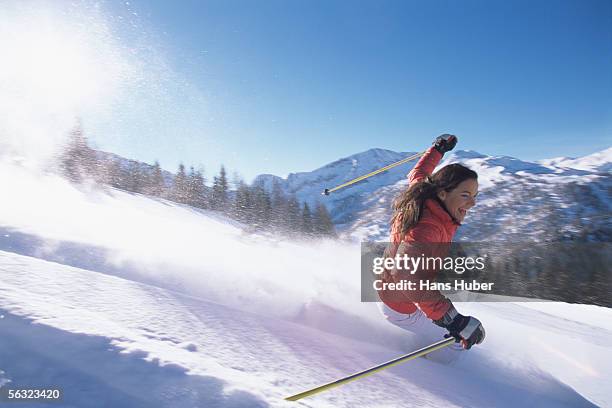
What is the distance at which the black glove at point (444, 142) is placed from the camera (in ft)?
14.9

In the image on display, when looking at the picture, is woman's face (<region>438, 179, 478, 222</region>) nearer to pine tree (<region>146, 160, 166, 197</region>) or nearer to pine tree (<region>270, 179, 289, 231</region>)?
pine tree (<region>270, 179, 289, 231</region>)

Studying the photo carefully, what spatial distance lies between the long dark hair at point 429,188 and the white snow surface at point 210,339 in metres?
1.26

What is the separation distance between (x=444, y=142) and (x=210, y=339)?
13.2 feet

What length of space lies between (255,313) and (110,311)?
4.14 feet

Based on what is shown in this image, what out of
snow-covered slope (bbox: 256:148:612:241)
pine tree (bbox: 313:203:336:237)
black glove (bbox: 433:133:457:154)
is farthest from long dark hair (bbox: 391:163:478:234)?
snow-covered slope (bbox: 256:148:612:241)

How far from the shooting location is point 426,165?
4.21 m

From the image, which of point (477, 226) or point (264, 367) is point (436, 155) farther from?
point (477, 226)

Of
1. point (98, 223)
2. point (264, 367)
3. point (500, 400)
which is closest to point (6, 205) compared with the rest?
point (98, 223)

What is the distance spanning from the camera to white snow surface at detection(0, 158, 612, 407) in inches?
59.9

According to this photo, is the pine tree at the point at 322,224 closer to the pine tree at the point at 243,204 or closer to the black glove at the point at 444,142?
the pine tree at the point at 243,204

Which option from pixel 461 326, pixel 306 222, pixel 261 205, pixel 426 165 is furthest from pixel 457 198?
pixel 261 205

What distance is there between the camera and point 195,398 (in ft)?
4.72

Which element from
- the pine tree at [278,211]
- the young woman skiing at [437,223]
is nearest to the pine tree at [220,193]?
the pine tree at [278,211]

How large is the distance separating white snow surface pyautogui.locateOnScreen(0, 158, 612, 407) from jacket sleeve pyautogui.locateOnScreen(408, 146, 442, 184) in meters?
1.73
